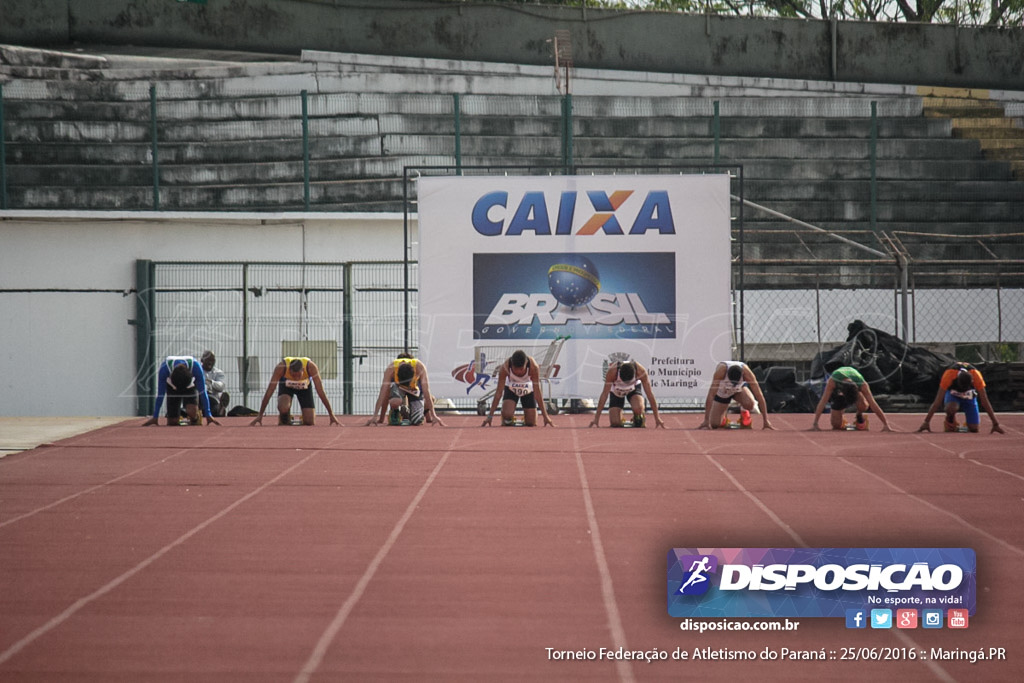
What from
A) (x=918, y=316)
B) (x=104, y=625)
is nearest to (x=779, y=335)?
(x=918, y=316)

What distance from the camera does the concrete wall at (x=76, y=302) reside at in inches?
788

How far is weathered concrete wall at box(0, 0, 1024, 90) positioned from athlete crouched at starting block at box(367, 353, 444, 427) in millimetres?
12906

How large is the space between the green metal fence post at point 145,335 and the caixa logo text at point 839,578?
15545 millimetres

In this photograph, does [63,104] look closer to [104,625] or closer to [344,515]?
[344,515]

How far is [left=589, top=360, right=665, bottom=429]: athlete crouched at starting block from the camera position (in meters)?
16.6

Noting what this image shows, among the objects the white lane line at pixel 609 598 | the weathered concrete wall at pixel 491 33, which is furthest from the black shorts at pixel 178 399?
the weathered concrete wall at pixel 491 33

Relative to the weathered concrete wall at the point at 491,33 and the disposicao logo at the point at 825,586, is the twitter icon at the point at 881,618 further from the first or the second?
the weathered concrete wall at the point at 491,33

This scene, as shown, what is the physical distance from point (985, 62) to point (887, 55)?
2.31m

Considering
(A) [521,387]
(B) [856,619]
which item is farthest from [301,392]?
(B) [856,619]

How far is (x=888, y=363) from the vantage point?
62.1 feet

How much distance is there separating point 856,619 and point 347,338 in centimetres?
1496

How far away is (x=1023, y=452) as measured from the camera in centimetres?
1306

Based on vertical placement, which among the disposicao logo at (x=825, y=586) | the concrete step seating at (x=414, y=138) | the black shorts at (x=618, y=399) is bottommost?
the disposicao logo at (x=825, y=586)

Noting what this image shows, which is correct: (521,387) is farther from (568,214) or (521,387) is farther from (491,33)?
(491,33)
